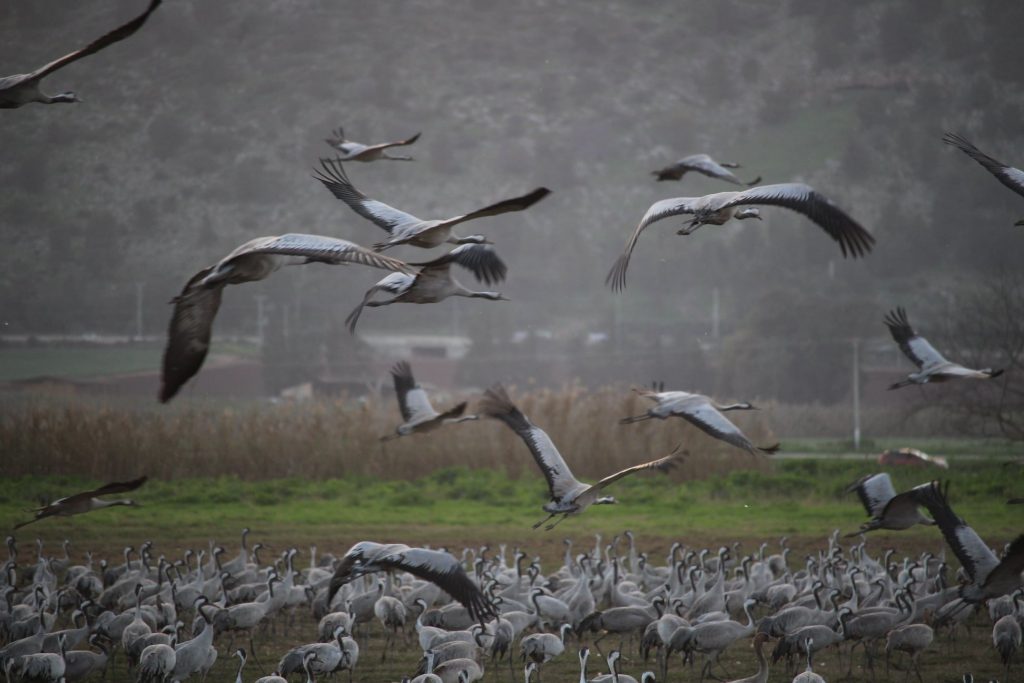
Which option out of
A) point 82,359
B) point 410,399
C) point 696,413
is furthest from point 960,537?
point 82,359

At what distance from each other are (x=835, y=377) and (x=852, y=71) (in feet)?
186

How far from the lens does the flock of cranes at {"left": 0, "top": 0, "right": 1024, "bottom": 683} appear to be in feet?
29.5

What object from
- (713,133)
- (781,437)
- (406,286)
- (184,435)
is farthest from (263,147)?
(406,286)

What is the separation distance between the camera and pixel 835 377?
166 feet

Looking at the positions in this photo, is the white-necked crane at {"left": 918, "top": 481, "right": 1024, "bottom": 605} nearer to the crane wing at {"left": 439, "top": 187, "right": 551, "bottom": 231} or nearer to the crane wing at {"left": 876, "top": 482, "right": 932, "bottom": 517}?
the crane wing at {"left": 876, "top": 482, "right": 932, "bottom": 517}

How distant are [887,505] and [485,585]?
445 cm

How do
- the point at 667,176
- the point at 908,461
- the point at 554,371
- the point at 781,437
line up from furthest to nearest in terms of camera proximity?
the point at 554,371, the point at 781,437, the point at 908,461, the point at 667,176

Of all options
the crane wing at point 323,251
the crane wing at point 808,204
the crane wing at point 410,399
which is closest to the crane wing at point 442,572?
the crane wing at point 323,251

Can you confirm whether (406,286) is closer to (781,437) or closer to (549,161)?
(781,437)

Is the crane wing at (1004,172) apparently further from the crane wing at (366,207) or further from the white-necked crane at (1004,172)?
the crane wing at (366,207)

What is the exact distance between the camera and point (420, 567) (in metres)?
9.16

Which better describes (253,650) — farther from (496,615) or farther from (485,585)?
(496,615)

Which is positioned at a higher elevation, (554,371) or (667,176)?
(667,176)

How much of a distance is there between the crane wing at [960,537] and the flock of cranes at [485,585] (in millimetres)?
16
